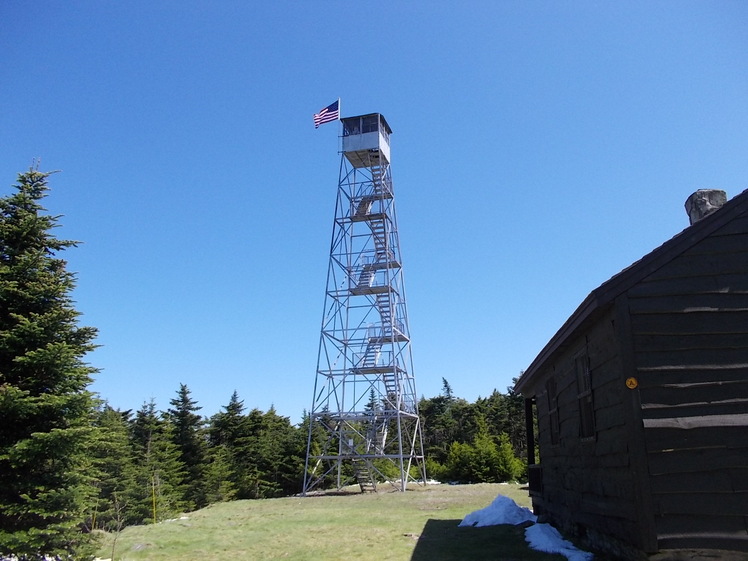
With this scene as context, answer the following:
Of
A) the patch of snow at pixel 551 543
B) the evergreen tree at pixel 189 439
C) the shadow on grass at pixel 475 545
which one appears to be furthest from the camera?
the evergreen tree at pixel 189 439

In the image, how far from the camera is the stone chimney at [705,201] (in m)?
8.95

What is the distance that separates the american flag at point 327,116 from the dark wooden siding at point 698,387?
25449 mm

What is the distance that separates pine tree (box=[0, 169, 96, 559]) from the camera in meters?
9.88

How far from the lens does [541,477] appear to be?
13766 mm

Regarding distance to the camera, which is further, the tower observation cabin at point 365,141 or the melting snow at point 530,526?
the tower observation cabin at point 365,141

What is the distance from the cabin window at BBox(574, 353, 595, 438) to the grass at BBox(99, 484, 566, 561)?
1.99m

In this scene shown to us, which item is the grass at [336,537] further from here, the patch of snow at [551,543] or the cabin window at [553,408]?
the cabin window at [553,408]

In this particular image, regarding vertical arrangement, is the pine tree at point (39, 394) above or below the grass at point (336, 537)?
above

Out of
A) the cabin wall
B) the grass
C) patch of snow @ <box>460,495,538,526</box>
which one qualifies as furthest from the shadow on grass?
the cabin wall

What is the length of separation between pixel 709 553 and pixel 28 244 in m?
12.4

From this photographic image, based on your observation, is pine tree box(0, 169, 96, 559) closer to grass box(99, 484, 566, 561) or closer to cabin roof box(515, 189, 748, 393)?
grass box(99, 484, 566, 561)

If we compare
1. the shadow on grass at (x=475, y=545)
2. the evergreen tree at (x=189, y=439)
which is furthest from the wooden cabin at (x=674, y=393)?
the evergreen tree at (x=189, y=439)

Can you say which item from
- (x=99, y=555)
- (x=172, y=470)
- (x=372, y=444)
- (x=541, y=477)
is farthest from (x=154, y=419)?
(x=541, y=477)

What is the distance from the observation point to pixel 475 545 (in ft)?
34.5
